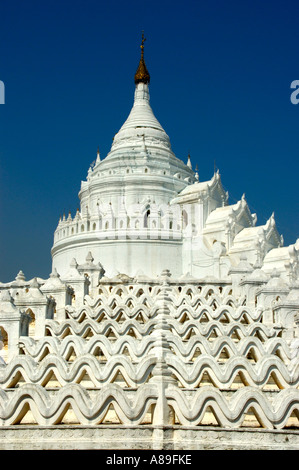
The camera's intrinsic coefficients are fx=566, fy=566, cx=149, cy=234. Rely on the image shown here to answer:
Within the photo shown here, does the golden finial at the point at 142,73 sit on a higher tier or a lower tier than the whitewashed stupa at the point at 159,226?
higher

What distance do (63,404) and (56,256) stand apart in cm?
3274

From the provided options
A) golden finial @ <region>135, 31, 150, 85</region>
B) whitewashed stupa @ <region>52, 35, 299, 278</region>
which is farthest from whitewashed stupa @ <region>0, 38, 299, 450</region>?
golden finial @ <region>135, 31, 150, 85</region>

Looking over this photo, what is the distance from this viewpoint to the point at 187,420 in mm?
6895

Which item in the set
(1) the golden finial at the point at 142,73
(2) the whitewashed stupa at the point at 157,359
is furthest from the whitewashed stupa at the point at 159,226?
(1) the golden finial at the point at 142,73

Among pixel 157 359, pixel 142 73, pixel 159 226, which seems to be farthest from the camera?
pixel 142 73

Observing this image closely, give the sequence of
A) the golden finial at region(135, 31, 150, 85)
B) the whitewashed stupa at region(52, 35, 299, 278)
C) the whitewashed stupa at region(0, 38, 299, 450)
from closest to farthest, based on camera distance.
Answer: the whitewashed stupa at region(0, 38, 299, 450)
the whitewashed stupa at region(52, 35, 299, 278)
the golden finial at region(135, 31, 150, 85)

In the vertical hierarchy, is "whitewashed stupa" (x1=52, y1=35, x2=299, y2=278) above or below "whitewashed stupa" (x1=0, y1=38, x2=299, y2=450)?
above

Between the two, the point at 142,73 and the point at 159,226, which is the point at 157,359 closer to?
the point at 159,226

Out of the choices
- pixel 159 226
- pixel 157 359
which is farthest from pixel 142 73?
pixel 157 359

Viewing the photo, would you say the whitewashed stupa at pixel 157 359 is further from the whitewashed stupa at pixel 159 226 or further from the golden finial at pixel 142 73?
the golden finial at pixel 142 73

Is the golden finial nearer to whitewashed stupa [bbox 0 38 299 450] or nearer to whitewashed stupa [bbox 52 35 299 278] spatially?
whitewashed stupa [bbox 52 35 299 278]

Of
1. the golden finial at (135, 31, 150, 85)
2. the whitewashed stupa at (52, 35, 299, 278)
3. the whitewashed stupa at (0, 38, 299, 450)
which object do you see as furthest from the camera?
the golden finial at (135, 31, 150, 85)

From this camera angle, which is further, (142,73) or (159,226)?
(142,73)

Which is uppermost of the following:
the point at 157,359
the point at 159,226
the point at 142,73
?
the point at 142,73
